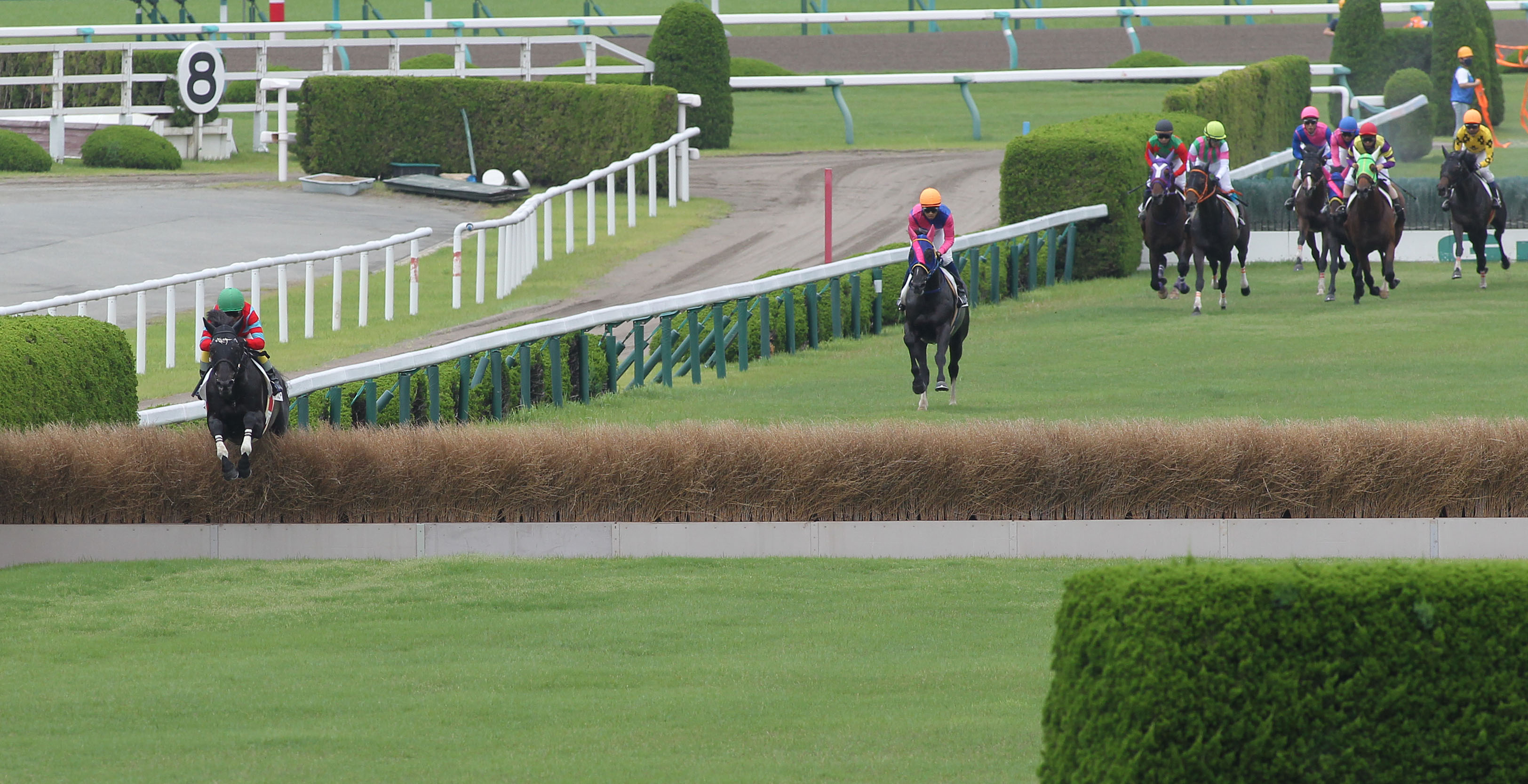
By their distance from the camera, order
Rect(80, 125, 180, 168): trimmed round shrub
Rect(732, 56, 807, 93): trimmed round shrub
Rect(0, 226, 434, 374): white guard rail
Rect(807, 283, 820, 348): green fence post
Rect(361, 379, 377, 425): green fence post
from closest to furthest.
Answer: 1. Rect(361, 379, 377, 425): green fence post
2. Rect(0, 226, 434, 374): white guard rail
3. Rect(807, 283, 820, 348): green fence post
4. Rect(80, 125, 180, 168): trimmed round shrub
5. Rect(732, 56, 807, 93): trimmed round shrub

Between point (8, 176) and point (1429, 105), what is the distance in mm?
21548

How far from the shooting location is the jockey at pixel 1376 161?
18.2 meters

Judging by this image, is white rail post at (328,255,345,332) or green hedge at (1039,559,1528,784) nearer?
green hedge at (1039,559,1528,784)

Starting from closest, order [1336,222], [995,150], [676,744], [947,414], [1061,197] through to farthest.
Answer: [676,744] → [947,414] → [1336,222] → [1061,197] → [995,150]

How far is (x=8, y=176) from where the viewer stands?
27.4m

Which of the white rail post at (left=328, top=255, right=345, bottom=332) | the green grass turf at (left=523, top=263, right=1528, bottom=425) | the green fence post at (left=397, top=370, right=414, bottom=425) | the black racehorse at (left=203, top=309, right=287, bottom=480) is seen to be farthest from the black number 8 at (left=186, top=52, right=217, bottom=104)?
the black racehorse at (left=203, top=309, right=287, bottom=480)

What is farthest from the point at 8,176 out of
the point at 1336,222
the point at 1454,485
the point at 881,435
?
the point at 1454,485

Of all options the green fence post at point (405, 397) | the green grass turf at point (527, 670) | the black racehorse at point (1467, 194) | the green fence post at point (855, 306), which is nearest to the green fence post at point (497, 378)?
the green fence post at point (405, 397)

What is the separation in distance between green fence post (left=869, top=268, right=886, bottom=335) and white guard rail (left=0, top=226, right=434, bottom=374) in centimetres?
435

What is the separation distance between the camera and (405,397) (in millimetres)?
13227

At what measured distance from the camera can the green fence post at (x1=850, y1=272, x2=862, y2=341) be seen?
18.2 meters

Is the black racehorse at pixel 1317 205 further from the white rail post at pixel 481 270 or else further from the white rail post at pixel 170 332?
the white rail post at pixel 170 332

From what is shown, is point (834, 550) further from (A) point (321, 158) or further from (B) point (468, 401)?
(A) point (321, 158)

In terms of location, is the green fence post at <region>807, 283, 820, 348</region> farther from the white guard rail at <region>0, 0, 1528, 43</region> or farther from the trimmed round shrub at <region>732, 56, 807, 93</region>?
the trimmed round shrub at <region>732, 56, 807, 93</region>
